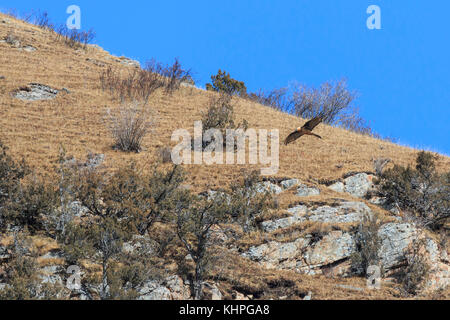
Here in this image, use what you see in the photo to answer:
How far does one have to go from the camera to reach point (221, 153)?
23922 mm

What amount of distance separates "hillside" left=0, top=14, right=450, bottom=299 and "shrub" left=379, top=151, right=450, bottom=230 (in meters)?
1.09

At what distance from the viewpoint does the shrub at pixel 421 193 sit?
18.5 metres

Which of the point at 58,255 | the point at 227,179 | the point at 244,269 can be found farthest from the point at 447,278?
the point at 58,255

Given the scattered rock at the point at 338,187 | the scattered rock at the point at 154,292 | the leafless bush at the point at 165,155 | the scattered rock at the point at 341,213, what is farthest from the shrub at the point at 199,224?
the leafless bush at the point at 165,155

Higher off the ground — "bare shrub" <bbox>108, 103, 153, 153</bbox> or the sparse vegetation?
the sparse vegetation

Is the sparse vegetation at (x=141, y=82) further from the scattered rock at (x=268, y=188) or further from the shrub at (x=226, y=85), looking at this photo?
the scattered rock at (x=268, y=188)

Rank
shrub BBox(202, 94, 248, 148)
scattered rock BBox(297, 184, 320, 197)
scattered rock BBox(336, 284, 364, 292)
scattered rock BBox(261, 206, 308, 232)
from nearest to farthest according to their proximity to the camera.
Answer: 1. scattered rock BBox(336, 284, 364, 292)
2. scattered rock BBox(261, 206, 308, 232)
3. scattered rock BBox(297, 184, 320, 197)
4. shrub BBox(202, 94, 248, 148)

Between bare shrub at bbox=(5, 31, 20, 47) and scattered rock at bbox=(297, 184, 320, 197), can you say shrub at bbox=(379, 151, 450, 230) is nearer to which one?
scattered rock at bbox=(297, 184, 320, 197)

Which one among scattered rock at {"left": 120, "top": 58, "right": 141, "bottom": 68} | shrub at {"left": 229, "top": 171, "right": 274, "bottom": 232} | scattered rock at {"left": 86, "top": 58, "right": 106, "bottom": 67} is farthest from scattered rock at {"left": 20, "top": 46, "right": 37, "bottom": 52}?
shrub at {"left": 229, "top": 171, "right": 274, "bottom": 232}

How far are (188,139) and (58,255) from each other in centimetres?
1230

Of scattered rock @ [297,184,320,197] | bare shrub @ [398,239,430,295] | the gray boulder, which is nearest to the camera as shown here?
bare shrub @ [398,239,430,295]

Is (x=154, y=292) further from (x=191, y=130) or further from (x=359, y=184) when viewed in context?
(x=191, y=130)

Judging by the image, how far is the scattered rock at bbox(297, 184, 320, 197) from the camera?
19250 mm

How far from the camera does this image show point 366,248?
15539mm
